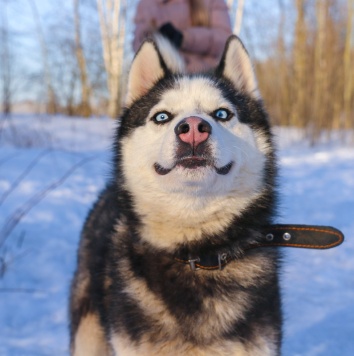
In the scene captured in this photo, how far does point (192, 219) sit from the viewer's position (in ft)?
5.76

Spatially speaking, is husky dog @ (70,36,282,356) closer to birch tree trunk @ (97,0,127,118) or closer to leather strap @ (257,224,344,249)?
leather strap @ (257,224,344,249)

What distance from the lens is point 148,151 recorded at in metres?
1.78

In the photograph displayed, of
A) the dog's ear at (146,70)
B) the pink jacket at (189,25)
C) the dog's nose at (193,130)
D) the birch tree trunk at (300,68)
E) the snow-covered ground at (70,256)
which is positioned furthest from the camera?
the birch tree trunk at (300,68)

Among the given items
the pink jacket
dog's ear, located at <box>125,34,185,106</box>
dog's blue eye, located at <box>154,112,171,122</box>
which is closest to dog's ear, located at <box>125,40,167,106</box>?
dog's ear, located at <box>125,34,185,106</box>

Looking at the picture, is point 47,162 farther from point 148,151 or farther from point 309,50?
point 309,50

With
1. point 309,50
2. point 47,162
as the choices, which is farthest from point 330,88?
point 47,162

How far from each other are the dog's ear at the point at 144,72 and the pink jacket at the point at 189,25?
1.57 metres

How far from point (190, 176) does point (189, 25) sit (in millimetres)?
2535

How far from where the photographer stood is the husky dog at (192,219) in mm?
1632

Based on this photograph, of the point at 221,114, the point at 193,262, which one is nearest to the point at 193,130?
the point at 221,114

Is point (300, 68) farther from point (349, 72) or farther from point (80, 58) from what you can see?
point (80, 58)

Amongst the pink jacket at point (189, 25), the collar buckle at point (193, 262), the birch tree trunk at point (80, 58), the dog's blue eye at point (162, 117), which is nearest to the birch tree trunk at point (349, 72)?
the pink jacket at point (189, 25)

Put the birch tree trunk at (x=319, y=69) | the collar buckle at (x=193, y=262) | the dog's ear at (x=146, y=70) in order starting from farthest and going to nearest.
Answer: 1. the birch tree trunk at (x=319, y=69)
2. the dog's ear at (x=146, y=70)
3. the collar buckle at (x=193, y=262)

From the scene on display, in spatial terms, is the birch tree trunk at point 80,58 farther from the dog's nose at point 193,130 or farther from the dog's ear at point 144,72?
the dog's nose at point 193,130
